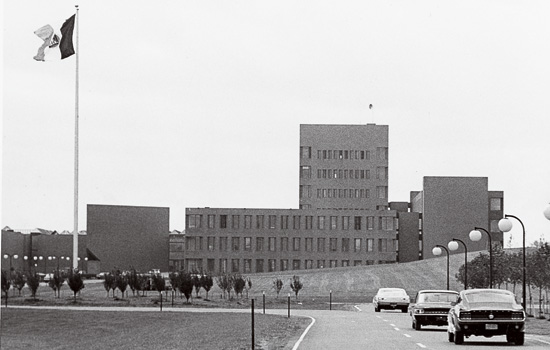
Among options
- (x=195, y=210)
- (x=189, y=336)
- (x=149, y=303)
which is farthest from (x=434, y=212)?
(x=189, y=336)

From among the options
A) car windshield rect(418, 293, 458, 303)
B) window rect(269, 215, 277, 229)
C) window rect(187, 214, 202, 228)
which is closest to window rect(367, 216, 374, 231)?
window rect(269, 215, 277, 229)

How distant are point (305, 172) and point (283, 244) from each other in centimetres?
2086

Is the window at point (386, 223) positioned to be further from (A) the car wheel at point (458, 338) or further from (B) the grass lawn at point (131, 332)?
(A) the car wheel at point (458, 338)

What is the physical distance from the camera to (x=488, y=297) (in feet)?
89.1

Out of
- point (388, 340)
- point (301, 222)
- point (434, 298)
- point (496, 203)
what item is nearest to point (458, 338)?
point (388, 340)

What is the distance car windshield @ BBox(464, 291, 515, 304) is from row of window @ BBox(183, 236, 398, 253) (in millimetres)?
121541

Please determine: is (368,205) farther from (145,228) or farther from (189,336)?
(189,336)

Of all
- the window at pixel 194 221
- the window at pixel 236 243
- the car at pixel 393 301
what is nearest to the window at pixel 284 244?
the window at pixel 236 243

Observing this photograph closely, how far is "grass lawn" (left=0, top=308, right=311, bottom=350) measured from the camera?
1039 inches

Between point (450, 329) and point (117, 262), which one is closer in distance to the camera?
point (450, 329)

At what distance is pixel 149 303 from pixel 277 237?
270 ft

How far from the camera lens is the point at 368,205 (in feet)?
547

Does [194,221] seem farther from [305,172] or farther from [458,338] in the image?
[458,338]

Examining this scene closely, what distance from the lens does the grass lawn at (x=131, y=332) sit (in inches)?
1039
